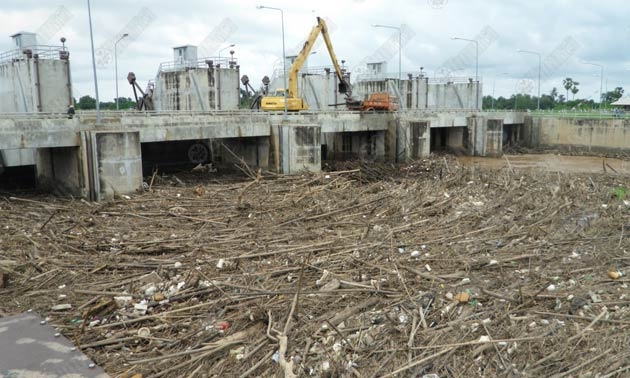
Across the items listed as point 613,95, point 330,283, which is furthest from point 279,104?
point 613,95

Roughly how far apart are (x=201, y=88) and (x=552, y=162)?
79.2 ft

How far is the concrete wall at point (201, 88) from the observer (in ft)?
120

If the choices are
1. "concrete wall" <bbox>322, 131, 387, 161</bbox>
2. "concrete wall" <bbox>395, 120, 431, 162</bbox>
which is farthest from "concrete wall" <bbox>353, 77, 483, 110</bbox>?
"concrete wall" <bbox>395, 120, 431, 162</bbox>

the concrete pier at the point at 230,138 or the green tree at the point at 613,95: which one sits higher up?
the green tree at the point at 613,95

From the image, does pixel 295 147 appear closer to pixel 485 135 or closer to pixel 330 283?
pixel 330 283

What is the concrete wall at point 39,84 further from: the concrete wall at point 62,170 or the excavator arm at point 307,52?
the excavator arm at point 307,52

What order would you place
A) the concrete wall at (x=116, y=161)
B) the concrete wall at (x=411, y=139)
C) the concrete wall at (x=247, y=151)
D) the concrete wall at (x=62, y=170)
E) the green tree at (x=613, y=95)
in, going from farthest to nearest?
the green tree at (x=613, y=95) < the concrete wall at (x=411, y=139) < the concrete wall at (x=247, y=151) < the concrete wall at (x=62, y=170) < the concrete wall at (x=116, y=161)

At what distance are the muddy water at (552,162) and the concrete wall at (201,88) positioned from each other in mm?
16580

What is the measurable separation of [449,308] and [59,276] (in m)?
7.40

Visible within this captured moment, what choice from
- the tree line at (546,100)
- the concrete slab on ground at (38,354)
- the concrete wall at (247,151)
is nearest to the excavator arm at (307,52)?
the concrete wall at (247,151)

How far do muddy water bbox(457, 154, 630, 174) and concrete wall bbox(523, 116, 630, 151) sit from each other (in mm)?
1643

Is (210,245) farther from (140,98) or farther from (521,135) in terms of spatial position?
(521,135)

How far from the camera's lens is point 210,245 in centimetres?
1269

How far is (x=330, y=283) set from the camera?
967cm
